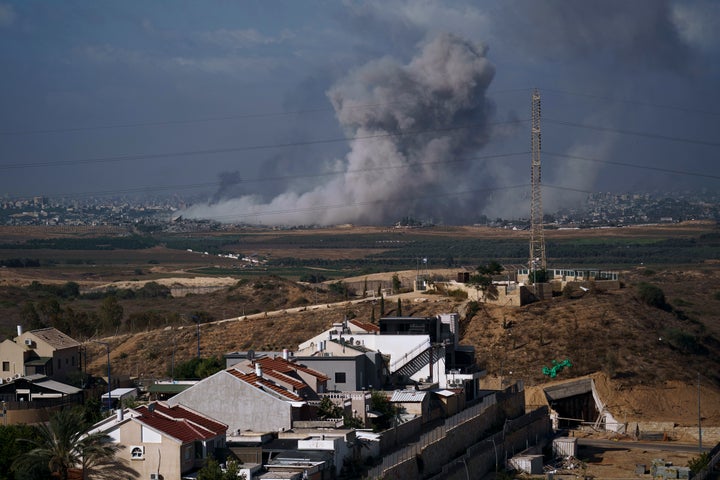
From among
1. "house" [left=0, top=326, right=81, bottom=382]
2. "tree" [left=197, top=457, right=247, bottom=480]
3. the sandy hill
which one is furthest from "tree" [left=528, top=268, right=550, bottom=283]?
"tree" [left=197, top=457, right=247, bottom=480]

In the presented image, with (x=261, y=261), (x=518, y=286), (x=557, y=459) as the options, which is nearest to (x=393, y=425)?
(x=557, y=459)

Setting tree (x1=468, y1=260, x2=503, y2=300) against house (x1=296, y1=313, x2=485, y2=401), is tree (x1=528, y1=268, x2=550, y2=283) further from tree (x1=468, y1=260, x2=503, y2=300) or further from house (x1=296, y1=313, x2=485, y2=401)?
house (x1=296, y1=313, x2=485, y2=401)

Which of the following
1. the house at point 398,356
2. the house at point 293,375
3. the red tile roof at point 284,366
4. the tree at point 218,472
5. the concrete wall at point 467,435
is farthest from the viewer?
the house at point 398,356

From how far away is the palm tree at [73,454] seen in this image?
27.3m

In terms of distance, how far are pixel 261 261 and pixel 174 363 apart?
3175 inches

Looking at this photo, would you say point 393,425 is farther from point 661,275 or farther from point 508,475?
point 661,275

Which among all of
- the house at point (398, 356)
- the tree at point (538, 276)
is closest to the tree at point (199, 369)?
the house at point (398, 356)

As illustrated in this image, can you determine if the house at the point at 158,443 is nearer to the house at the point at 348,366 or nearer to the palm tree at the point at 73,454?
the palm tree at the point at 73,454

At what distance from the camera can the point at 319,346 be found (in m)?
42.9

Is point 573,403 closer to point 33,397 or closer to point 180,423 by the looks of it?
point 33,397

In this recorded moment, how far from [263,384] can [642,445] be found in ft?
51.2

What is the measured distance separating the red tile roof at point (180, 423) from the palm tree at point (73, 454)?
3.25 ft

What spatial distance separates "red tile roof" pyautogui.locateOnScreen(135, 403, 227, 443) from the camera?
28.1 m

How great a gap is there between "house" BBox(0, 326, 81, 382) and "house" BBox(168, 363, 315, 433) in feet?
28.6
